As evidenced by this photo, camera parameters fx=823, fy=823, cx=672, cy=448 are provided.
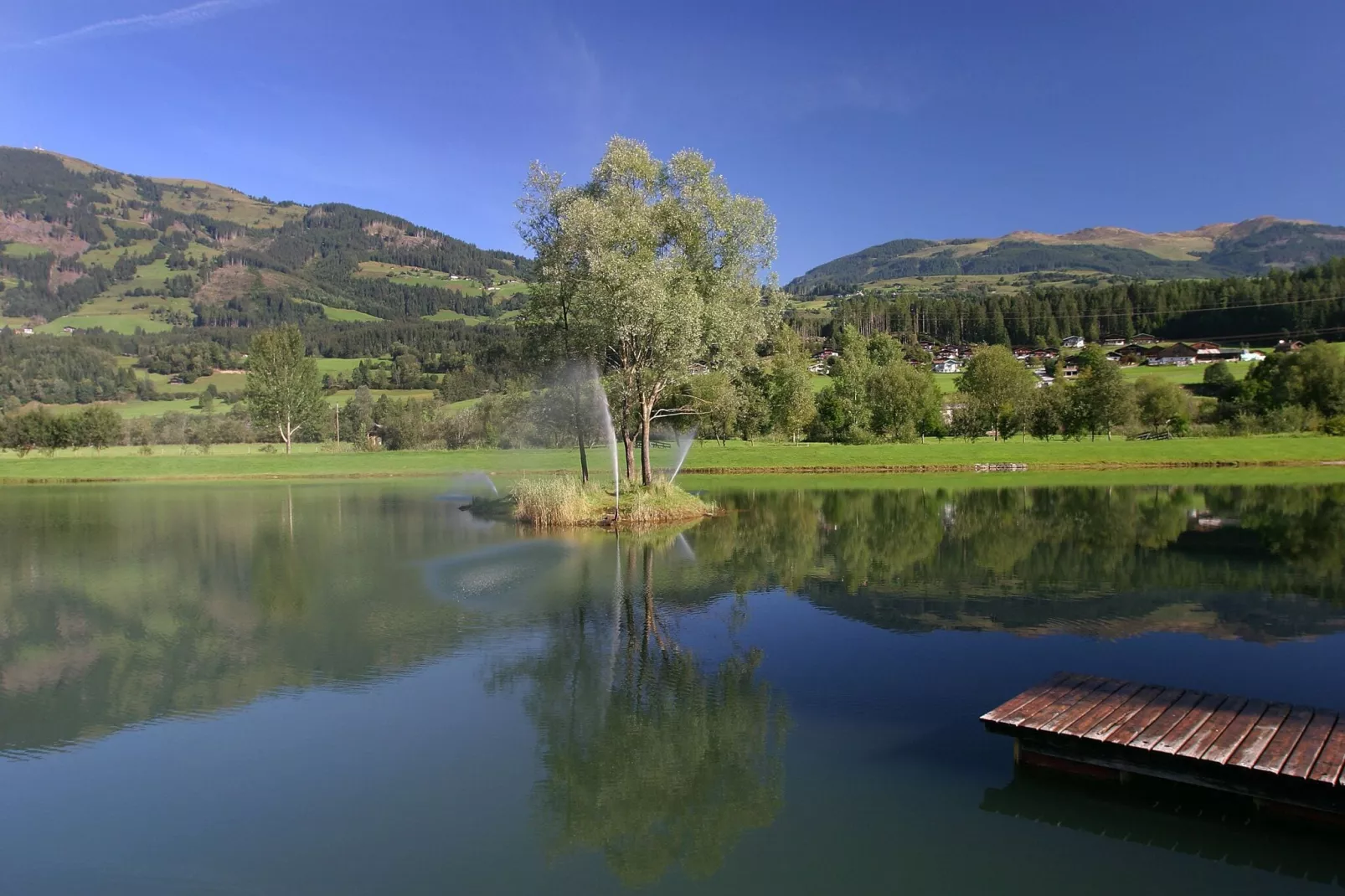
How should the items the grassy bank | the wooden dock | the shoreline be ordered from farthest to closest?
the grassy bank, the shoreline, the wooden dock

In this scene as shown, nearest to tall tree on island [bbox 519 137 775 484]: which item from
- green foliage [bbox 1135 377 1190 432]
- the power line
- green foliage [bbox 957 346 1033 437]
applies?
green foliage [bbox 957 346 1033 437]

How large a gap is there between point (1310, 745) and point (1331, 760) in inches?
14.1

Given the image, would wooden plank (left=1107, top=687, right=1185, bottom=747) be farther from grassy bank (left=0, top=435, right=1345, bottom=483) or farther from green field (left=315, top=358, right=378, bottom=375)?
green field (left=315, top=358, right=378, bottom=375)

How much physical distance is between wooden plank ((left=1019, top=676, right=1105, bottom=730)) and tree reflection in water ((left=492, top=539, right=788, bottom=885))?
253cm

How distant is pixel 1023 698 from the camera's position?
8.93 metres

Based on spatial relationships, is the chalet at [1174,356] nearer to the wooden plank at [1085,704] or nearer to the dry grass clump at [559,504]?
the dry grass clump at [559,504]

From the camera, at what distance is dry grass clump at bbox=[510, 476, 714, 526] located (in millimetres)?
27906

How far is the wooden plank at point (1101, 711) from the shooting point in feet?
25.9

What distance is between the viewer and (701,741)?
9.12 m

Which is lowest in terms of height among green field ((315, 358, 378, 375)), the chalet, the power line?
the chalet

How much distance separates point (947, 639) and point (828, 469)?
40764 mm

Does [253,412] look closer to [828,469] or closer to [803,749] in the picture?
[828,469]

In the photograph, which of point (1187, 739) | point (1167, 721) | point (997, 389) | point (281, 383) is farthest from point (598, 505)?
point (281, 383)

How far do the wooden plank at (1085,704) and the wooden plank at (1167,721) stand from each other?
61 cm
